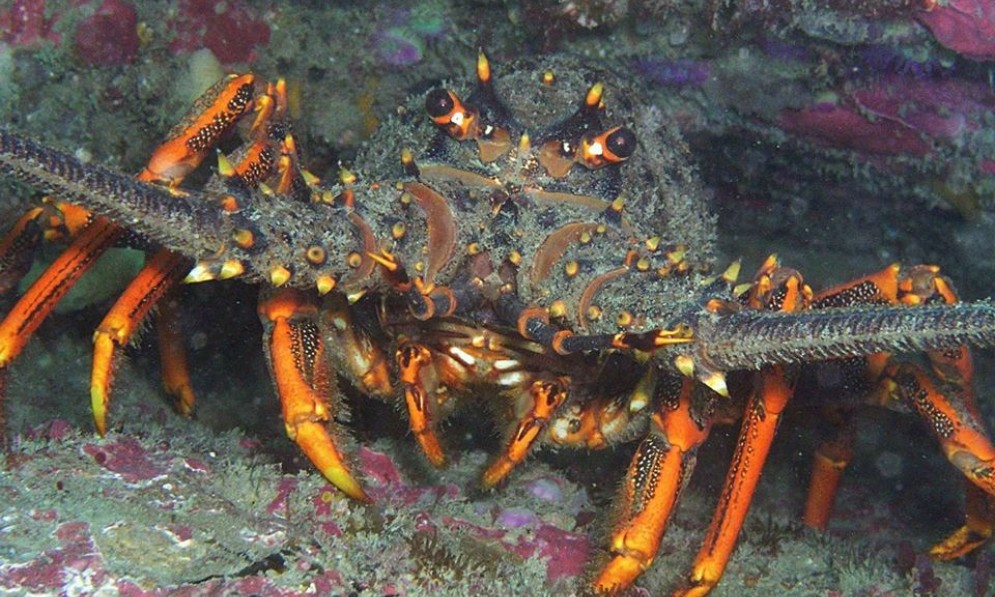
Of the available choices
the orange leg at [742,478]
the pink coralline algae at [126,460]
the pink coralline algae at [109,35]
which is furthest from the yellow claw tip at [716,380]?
the pink coralline algae at [109,35]

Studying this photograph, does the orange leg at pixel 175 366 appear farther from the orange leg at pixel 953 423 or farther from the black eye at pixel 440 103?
the orange leg at pixel 953 423

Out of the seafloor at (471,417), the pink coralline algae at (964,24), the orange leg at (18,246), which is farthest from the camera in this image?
the pink coralline algae at (964,24)

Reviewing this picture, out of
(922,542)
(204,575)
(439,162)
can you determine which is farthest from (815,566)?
(204,575)

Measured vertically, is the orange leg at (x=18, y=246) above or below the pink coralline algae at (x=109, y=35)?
below

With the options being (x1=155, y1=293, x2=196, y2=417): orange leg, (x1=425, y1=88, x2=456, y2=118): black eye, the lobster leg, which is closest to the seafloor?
(x1=155, y1=293, x2=196, y2=417): orange leg

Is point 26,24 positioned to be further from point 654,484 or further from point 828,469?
point 828,469

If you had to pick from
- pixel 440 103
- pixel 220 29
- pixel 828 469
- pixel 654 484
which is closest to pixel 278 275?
pixel 440 103

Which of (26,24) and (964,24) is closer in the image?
(964,24)
